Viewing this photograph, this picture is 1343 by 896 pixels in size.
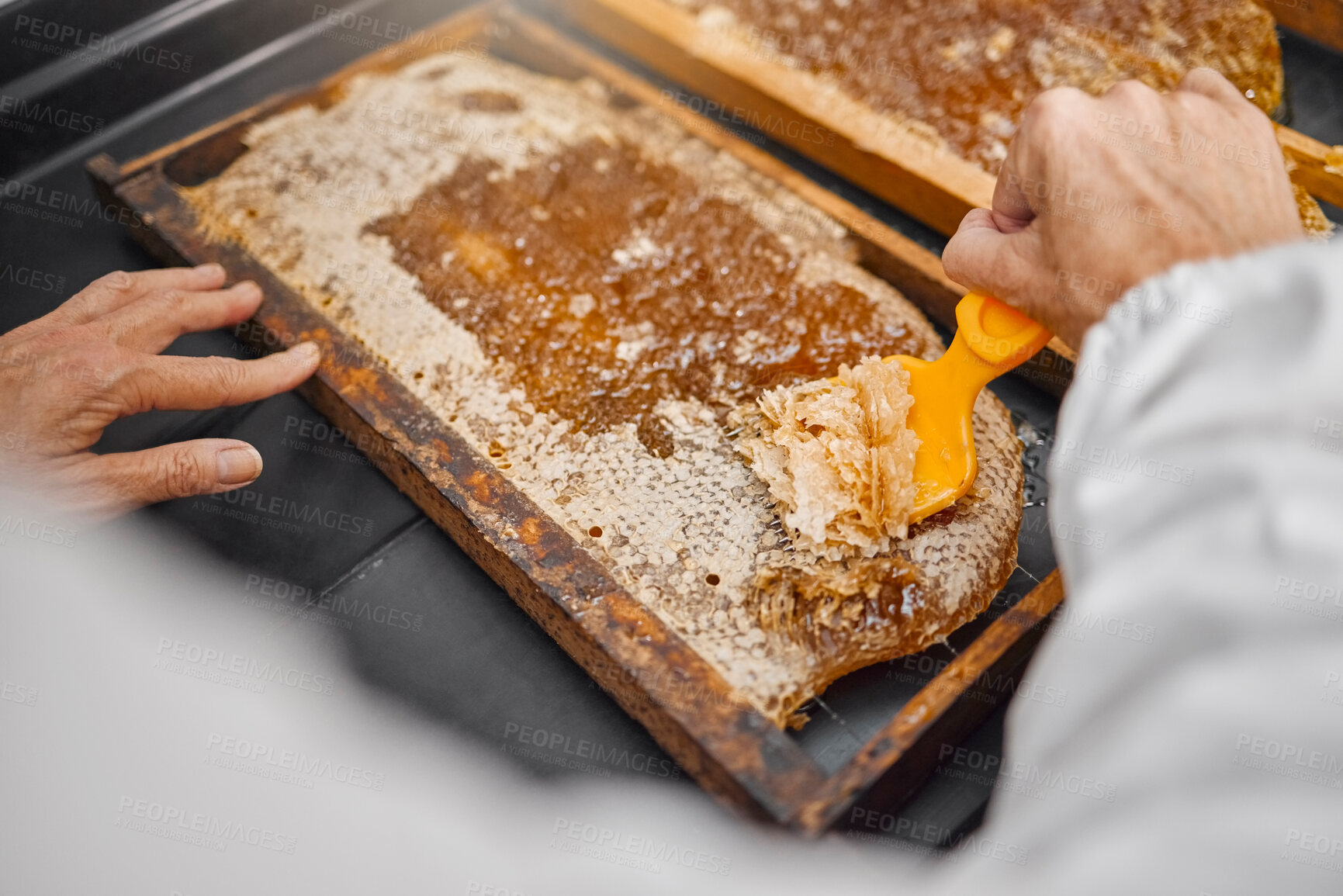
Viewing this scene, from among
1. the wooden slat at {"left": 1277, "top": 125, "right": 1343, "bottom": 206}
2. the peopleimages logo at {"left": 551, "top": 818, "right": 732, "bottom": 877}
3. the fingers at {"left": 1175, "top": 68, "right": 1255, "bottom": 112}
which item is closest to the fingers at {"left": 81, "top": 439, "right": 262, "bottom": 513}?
the peopleimages logo at {"left": 551, "top": 818, "right": 732, "bottom": 877}

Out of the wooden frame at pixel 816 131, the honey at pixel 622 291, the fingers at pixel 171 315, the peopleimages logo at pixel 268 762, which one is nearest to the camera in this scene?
the peopleimages logo at pixel 268 762

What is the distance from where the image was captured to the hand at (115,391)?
1.21 meters

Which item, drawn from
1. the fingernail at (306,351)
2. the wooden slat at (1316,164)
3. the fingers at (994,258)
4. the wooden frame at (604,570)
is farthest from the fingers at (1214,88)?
the fingernail at (306,351)

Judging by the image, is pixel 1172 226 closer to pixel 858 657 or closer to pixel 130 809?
pixel 858 657

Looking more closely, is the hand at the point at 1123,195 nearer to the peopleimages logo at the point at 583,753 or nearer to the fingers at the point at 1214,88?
the fingers at the point at 1214,88

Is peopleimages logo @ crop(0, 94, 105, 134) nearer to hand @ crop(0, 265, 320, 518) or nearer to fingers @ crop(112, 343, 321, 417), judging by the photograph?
hand @ crop(0, 265, 320, 518)

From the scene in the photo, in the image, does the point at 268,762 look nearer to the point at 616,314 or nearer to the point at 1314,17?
the point at 616,314

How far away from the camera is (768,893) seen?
82 cm

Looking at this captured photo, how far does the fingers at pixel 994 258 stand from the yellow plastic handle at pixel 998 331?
0.02 m

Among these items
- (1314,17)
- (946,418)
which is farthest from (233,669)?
(1314,17)

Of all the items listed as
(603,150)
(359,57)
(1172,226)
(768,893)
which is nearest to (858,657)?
(768,893)

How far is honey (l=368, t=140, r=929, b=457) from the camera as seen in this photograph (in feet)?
4.88

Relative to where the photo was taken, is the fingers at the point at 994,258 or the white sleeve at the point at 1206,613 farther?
the fingers at the point at 994,258

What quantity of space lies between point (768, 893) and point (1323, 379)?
661mm
